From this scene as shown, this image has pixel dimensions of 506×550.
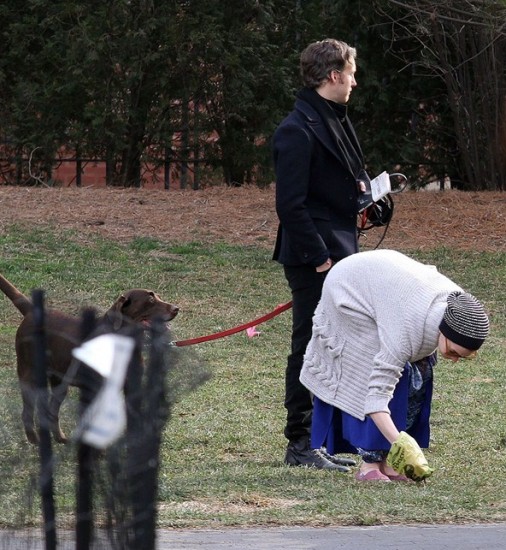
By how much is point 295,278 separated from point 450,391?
115 inches

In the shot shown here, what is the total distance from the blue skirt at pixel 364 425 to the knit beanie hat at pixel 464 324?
19.9 inches

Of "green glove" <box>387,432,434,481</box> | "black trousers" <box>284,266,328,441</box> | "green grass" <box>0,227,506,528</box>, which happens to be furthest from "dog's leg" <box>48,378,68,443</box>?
"black trousers" <box>284,266,328,441</box>

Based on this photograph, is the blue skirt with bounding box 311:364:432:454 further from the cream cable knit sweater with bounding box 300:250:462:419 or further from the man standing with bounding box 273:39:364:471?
the man standing with bounding box 273:39:364:471

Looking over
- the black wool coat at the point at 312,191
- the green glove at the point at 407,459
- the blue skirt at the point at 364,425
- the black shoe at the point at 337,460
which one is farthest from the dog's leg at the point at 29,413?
the black shoe at the point at 337,460

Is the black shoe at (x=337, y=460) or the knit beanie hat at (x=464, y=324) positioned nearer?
the knit beanie hat at (x=464, y=324)

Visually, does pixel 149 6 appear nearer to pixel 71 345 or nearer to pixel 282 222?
pixel 282 222

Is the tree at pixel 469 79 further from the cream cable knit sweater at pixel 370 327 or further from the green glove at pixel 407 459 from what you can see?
the green glove at pixel 407 459

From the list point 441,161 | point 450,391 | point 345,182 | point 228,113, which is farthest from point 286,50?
point 345,182

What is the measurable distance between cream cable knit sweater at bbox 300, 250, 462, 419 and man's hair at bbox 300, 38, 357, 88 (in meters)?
1.00

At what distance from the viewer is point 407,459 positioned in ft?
16.2

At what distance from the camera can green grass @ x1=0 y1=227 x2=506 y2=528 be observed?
472cm

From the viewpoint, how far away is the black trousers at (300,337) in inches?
233

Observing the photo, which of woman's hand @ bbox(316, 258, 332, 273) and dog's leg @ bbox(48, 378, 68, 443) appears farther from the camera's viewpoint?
woman's hand @ bbox(316, 258, 332, 273)

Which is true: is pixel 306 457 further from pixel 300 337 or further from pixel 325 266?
pixel 325 266
